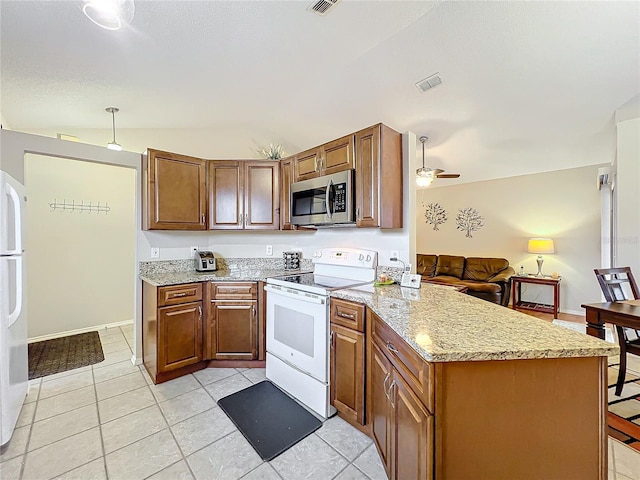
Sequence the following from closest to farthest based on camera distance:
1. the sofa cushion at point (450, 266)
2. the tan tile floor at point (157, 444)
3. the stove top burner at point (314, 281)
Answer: the tan tile floor at point (157, 444), the stove top burner at point (314, 281), the sofa cushion at point (450, 266)

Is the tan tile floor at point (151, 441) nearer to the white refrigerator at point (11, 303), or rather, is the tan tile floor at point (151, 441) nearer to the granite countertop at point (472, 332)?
the white refrigerator at point (11, 303)

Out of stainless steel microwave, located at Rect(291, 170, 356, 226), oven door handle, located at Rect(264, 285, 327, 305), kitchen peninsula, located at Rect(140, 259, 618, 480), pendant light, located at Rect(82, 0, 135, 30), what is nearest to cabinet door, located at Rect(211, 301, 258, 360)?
oven door handle, located at Rect(264, 285, 327, 305)

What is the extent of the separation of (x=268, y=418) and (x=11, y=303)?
73.2 inches

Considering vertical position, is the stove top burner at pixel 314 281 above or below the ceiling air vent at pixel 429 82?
below

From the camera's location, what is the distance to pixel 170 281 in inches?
97.0

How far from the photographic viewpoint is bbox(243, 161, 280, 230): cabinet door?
304cm

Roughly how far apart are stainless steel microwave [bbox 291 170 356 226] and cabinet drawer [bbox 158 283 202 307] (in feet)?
3.71

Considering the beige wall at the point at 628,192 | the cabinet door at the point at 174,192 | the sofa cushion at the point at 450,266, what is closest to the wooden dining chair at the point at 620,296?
the beige wall at the point at 628,192

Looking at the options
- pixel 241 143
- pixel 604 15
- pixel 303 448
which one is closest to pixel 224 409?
pixel 303 448

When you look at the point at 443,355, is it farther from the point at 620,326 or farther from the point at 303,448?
the point at 620,326

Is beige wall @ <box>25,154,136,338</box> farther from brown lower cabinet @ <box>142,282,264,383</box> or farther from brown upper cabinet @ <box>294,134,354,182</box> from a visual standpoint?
brown upper cabinet @ <box>294,134,354,182</box>

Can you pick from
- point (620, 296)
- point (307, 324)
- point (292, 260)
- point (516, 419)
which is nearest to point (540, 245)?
point (620, 296)

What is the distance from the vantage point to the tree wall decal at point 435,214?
6234mm

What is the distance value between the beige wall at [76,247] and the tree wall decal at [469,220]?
19.3 feet
